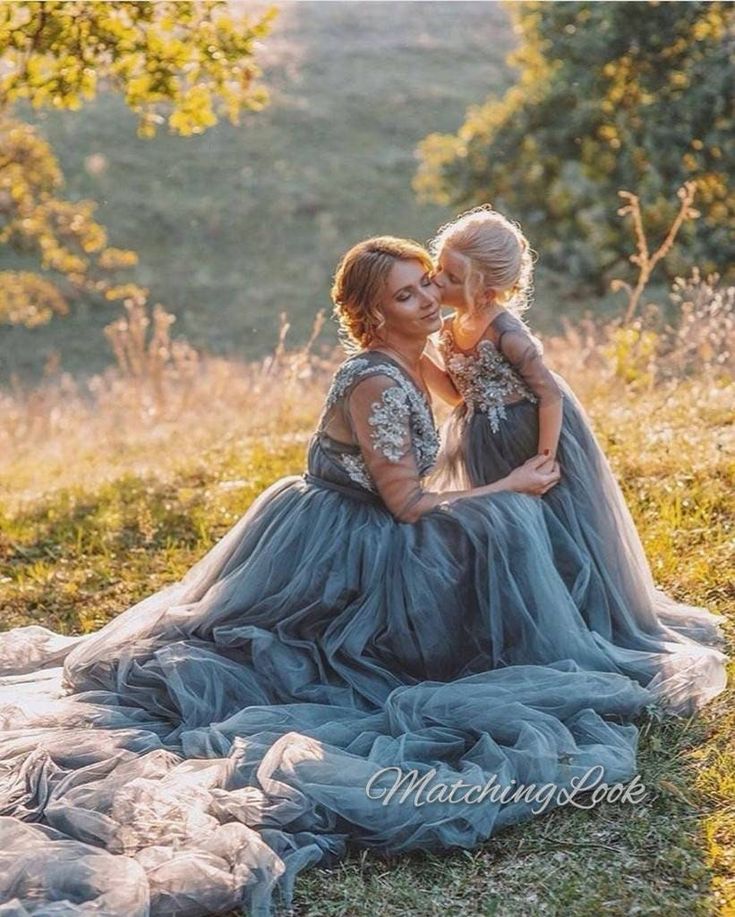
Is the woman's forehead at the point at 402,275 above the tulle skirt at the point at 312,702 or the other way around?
above

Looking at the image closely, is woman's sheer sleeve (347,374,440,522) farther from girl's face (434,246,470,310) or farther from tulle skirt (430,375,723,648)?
tulle skirt (430,375,723,648)

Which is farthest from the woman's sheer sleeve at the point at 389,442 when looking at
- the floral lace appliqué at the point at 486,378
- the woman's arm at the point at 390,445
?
the floral lace appliqué at the point at 486,378

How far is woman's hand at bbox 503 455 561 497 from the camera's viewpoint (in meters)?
4.45

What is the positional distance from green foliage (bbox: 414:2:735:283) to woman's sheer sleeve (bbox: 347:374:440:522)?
361 inches

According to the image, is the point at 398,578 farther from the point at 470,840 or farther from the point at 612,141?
the point at 612,141

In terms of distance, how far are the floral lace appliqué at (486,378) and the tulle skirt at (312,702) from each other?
16.4 inches

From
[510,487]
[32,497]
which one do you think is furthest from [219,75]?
[510,487]

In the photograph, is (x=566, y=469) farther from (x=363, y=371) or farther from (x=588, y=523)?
(x=363, y=371)

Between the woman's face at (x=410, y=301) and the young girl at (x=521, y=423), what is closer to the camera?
the woman's face at (x=410, y=301)

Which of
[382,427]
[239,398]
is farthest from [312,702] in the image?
[239,398]

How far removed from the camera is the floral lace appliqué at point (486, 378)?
180 inches

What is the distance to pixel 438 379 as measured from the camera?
4801 mm

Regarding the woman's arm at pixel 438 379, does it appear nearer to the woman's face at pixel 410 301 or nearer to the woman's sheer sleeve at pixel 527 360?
the woman's sheer sleeve at pixel 527 360

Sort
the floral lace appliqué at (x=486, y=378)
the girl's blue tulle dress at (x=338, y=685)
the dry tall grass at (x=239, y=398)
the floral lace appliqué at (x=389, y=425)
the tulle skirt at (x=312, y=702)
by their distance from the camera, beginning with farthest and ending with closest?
the dry tall grass at (x=239, y=398), the floral lace appliqué at (x=486, y=378), the floral lace appliqué at (x=389, y=425), the girl's blue tulle dress at (x=338, y=685), the tulle skirt at (x=312, y=702)
